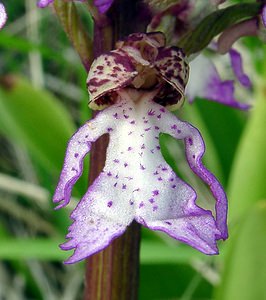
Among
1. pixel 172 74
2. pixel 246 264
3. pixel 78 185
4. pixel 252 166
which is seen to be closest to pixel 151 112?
pixel 172 74

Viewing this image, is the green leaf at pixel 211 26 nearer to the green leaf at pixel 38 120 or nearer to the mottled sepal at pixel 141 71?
the mottled sepal at pixel 141 71

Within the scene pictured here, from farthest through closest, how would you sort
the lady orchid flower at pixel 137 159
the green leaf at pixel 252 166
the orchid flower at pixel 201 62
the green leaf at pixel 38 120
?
1. the green leaf at pixel 38 120
2. the green leaf at pixel 252 166
3. the orchid flower at pixel 201 62
4. the lady orchid flower at pixel 137 159

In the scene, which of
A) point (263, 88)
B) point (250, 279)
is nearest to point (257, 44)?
point (263, 88)

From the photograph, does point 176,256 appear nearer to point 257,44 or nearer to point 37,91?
point 37,91

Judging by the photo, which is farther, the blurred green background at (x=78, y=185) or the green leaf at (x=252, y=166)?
the green leaf at (x=252, y=166)

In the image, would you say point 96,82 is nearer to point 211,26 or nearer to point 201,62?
point 211,26

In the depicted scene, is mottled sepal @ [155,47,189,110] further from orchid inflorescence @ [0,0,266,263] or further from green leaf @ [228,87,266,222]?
green leaf @ [228,87,266,222]

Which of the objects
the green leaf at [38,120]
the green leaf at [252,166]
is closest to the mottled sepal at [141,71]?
the green leaf at [252,166]

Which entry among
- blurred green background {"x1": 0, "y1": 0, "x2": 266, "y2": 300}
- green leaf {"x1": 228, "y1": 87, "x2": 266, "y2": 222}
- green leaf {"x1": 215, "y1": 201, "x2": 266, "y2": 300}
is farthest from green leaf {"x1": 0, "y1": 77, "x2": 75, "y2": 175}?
green leaf {"x1": 215, "y1": 201, "x2": 266, "y2": 300}
